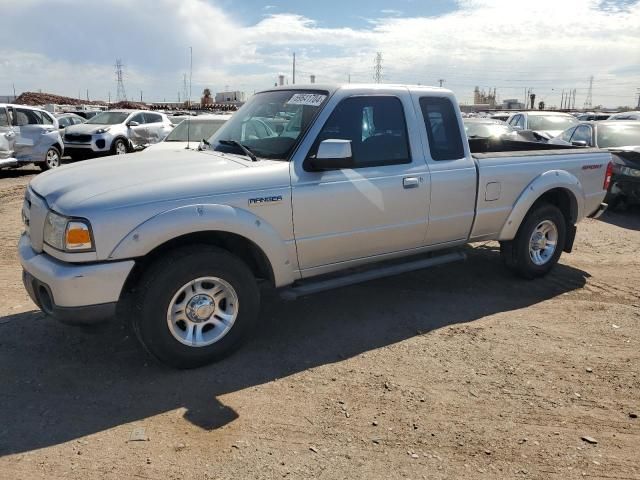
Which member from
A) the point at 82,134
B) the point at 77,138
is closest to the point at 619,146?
the point at 82,134

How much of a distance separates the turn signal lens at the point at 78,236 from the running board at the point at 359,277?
151 centimetres

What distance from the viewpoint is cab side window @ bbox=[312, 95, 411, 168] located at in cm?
452

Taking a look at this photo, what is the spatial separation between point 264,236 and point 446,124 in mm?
2218

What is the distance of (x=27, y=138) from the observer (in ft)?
47.7

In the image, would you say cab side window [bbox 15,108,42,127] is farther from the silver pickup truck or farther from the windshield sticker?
the windshield sticker

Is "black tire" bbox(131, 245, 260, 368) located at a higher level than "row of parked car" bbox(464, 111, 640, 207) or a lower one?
lower

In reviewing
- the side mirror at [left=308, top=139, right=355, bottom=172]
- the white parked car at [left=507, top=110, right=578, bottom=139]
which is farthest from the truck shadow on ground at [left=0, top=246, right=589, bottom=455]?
the white parked car at [left=507, top=110, right=578, bottom=139]

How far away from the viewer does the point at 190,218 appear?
3.70m

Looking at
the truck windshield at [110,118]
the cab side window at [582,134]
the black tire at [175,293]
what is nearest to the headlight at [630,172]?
the cab side window at [582,134]

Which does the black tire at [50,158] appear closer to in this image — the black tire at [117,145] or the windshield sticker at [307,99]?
the black tire at [117,145]

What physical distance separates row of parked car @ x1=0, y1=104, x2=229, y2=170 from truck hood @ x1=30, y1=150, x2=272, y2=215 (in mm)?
5931

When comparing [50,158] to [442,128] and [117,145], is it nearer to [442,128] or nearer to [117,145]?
[117,145]

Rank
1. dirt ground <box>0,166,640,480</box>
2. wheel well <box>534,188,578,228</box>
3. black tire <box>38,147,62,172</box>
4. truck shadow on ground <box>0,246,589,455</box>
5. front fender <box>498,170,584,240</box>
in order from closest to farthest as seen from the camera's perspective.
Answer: dirt ground <box>0,166,640,480</box>, truck shadow on ground <box>0,246,589,455</box>, front fender <box>498,170,584,240</box>, wheel well <box>534,188,578,228</box>, black tire <box>38,147,62,172</box>

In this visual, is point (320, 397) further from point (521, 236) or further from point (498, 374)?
point (521, 236)
